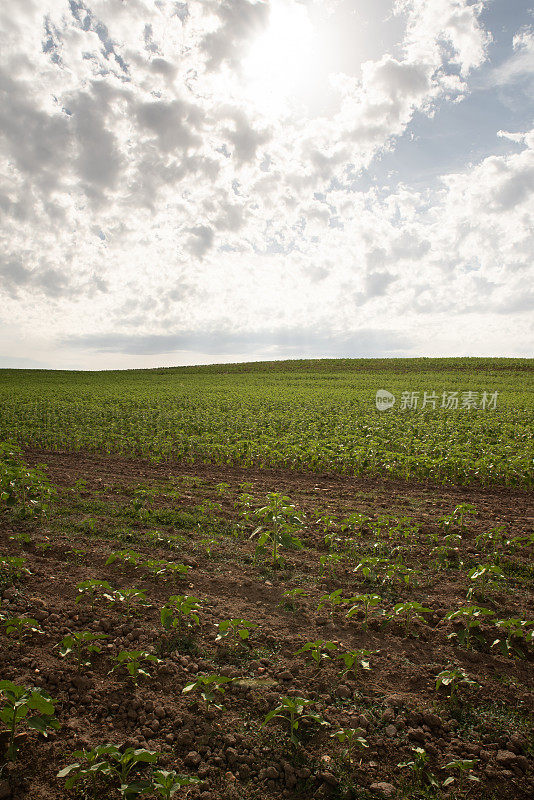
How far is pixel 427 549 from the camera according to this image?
6.09 meters

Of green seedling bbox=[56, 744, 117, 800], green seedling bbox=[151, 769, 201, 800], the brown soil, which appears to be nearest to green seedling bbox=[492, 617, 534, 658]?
the brown soil

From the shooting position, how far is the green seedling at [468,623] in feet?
12.4

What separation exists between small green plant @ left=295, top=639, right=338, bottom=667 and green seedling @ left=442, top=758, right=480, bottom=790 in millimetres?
1099

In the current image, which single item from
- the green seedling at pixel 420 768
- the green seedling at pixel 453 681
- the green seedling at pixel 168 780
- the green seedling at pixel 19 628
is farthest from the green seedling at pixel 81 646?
the green seedling at pixel 453 681

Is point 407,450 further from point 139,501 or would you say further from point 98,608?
point 98,608

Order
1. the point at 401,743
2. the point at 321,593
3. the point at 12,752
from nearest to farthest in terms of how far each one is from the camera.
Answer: the point at 12,752
the point at 401,743
the point at 321,593

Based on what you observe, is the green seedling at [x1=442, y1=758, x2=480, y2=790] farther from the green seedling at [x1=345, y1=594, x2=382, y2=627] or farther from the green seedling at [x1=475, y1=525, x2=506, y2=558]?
the green seedling at [x1=475, y1=525, x2=506, y2=558]

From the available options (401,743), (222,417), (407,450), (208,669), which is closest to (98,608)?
(208,669)

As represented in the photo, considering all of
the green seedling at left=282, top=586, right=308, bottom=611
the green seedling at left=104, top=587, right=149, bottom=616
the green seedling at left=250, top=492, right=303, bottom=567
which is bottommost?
the green seedling at left=282, top=586, right=308, bottom=611

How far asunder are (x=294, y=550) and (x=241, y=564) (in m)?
0.87

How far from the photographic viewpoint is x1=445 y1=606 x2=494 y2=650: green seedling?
3775 millimetres

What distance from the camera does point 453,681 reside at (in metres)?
3.38

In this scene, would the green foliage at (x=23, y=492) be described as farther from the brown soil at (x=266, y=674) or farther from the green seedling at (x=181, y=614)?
the green seedling at (x=181, y=614)

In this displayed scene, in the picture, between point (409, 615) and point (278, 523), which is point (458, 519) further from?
point (278, 523)
